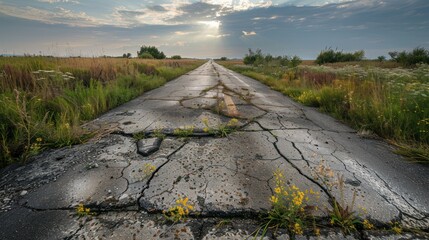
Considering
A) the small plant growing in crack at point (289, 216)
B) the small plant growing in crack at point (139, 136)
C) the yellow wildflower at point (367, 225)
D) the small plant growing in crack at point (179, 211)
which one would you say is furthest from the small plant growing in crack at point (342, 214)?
the small plant growing in crack at point (139, 136)

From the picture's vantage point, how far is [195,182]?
81.1 inches

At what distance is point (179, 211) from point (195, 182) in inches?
19.2

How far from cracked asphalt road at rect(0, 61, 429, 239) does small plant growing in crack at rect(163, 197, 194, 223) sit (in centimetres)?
6

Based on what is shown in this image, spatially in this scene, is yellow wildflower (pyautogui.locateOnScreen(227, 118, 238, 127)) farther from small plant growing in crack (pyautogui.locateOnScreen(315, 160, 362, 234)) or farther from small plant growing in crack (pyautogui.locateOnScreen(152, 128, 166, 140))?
small plant growing in crack (pyautogui.locateOnScreen(315, 160, 362, 234))

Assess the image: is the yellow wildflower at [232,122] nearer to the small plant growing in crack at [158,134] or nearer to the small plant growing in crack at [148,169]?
the small plant growing in crack at [158,134]

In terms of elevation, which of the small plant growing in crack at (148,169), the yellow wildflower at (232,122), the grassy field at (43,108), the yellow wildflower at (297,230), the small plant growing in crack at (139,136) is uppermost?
the grassy field at (43,108)

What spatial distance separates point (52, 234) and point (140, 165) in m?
1.01

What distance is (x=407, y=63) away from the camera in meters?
→ 20.1

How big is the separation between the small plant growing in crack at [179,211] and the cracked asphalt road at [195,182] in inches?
2.2

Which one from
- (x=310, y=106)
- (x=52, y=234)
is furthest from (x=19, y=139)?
(x=310, y=106)

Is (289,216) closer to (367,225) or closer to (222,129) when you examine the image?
(367,225)

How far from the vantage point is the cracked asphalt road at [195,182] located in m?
1.55

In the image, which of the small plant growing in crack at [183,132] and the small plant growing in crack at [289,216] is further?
the small plant growing in crack at [183,132]

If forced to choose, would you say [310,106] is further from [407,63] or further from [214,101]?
[407,63]
